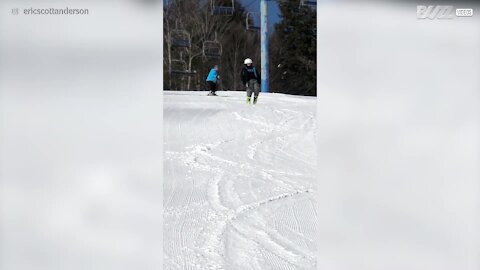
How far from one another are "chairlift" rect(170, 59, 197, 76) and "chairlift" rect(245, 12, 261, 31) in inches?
9.3

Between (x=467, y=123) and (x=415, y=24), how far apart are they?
1.23 feet

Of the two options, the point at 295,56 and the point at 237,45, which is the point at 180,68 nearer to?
the point at 237,45

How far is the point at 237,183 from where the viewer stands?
168cm

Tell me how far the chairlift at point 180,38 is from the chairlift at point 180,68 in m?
0.06

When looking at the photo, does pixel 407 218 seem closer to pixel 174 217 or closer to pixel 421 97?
pixel 421 97

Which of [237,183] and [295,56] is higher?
[295,56]

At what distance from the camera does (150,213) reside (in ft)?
4.88

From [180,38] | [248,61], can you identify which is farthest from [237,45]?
[180,38]

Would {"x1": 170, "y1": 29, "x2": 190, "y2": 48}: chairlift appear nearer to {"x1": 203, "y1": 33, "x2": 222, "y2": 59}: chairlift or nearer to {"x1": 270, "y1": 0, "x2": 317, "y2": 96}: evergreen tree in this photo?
{"x1": 203, "y1": 33, "x2": 222, "y2": 59}: chairlift

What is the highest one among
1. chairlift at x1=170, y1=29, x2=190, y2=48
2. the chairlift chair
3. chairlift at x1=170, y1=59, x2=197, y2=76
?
chairlift at x1=170, y1=29, x2=190, y2=48

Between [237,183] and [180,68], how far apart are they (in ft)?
1.47

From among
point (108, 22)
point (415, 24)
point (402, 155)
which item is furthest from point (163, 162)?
point (415, 24)

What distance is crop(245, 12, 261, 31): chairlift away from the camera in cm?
158

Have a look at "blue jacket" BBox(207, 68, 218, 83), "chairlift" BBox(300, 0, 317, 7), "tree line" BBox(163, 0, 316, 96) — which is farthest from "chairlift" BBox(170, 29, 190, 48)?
"chairlift" BBox(300, 0, 317, 7)
